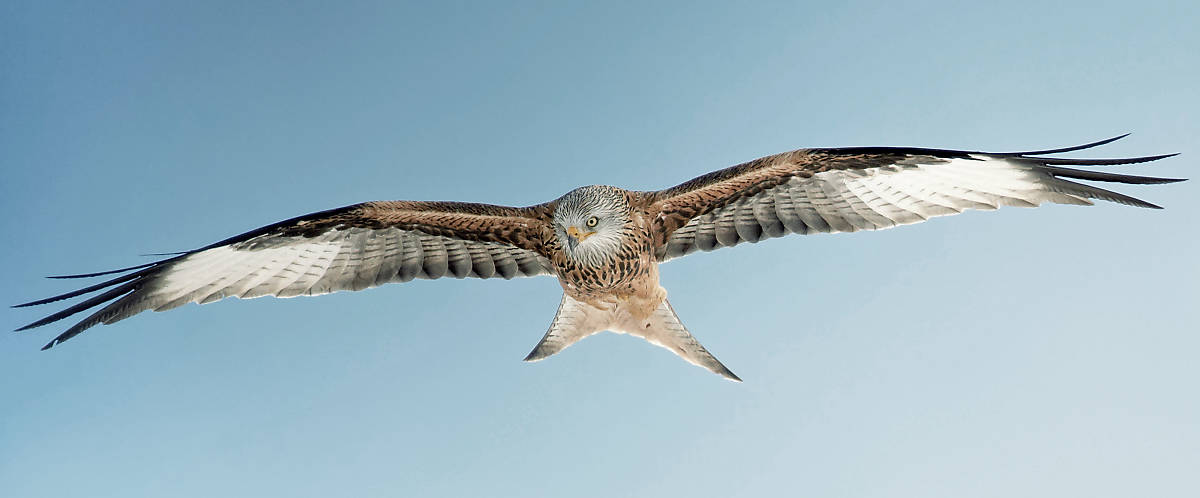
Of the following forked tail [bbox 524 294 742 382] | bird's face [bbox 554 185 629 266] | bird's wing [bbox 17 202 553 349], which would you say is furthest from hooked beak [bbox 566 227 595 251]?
forked tail [bbox 524 294 742 382]

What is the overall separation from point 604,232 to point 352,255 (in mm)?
2169

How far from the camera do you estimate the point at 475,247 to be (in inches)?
241

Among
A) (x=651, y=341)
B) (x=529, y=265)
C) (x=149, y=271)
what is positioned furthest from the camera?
(x=529, y=265)

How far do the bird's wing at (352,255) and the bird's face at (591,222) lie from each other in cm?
37

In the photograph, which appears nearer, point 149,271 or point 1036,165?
point 1036,165

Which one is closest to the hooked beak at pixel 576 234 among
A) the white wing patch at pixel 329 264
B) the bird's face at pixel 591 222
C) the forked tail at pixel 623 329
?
the bird's face at pixel 591 222

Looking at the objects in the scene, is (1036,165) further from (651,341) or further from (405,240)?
(405,240)

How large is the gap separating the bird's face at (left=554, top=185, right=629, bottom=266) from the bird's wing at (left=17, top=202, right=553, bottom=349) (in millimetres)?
369

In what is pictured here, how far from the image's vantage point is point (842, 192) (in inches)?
220

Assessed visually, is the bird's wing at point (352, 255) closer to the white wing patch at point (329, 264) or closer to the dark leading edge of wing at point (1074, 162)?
the white wing patch at point (329, 264)

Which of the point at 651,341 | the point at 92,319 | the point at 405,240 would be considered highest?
the point at 405,240

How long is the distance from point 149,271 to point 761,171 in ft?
14.4

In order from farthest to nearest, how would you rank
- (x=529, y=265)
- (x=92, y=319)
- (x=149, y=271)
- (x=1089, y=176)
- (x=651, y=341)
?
(x=529, y=265)
(x=651, y=341)
(x=149, y=271)
(x=92, y=319)
(x=1089, y=176)

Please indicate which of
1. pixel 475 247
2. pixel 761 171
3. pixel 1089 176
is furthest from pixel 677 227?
pixel 1089 176
